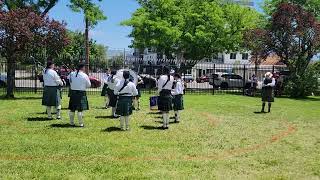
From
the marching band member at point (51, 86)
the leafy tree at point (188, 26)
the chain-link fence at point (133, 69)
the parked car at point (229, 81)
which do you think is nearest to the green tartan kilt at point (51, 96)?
the marching band member at point (51, 86)

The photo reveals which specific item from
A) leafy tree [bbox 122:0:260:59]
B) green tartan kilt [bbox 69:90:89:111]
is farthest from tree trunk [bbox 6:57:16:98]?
leafy tree [bbox 122:0:260:59]

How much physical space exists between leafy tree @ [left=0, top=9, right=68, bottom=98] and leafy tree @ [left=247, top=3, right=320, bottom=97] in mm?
13965

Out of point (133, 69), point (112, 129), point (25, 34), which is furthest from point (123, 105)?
point (133, 69)

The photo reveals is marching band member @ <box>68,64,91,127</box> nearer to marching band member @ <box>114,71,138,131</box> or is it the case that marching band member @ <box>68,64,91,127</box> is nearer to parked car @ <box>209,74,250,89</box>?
marching band member @ <box>114,71,138,131</box>

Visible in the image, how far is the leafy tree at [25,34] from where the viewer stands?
24234 mm

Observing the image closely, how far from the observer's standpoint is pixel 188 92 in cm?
3441

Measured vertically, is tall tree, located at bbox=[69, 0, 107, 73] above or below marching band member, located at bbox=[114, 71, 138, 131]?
above

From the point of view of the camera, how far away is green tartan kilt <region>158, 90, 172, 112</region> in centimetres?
1448

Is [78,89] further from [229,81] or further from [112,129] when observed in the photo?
[229,81]

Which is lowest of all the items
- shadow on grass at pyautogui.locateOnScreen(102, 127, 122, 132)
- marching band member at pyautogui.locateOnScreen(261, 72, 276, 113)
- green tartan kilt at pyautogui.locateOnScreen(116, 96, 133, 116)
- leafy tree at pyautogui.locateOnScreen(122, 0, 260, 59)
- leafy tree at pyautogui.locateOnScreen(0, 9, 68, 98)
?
shadow on grass at pyautogui.locateOnScreen(102, 127, 122, 132)

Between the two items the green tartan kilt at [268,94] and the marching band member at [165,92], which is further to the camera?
the green tartan kilt at [268,94]

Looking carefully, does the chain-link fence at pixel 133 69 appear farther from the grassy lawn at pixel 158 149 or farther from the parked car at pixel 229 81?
the grassy lawn at pixel 158 149

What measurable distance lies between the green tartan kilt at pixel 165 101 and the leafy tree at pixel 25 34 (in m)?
11.6

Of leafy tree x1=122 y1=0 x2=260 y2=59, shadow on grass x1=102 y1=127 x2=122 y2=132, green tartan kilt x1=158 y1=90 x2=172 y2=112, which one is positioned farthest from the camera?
leafy tree x1=122 y1=0 x2=260 y2=59
